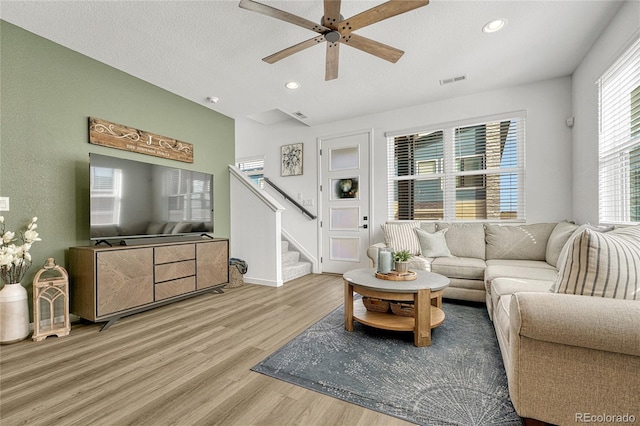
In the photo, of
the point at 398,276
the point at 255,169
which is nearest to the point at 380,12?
the point at 398,276

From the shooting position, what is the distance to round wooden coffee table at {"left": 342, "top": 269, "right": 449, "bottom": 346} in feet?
6.81

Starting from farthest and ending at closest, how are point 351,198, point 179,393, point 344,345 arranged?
point 351,198, point 344,345, point 179,393

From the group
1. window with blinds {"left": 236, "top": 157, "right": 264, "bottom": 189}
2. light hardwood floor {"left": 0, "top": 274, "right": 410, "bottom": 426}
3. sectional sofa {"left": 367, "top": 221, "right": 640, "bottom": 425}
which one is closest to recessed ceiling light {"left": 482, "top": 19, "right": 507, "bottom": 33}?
sectional sofa {"left": 367, "top": 221, "right": 640, "bottom": 425}

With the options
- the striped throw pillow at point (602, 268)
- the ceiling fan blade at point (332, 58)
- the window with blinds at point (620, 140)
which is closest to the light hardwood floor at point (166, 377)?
the striped throw pillow at point (602, 268)

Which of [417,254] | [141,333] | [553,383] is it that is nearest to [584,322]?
[553,383]

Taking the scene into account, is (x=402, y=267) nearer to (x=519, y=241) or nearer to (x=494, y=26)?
(x=519, y=241)

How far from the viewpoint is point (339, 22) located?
2.08 meters

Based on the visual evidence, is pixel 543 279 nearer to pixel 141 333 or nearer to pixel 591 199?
pixel 591 199

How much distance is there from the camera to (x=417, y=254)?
3.64 metres

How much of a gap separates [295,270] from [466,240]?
254cm

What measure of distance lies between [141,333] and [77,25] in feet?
8.84

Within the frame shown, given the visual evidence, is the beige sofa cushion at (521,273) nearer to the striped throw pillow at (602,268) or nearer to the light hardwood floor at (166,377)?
the striped throw pillow at (602,268)

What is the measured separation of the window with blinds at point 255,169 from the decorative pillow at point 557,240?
458 centimetres

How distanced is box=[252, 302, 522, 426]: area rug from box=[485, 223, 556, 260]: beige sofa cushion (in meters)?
1.25
